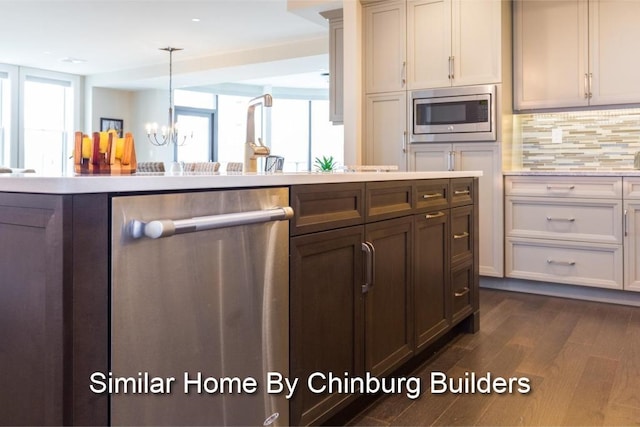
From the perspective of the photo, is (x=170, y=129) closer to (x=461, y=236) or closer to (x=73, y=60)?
(x=73, y=60)

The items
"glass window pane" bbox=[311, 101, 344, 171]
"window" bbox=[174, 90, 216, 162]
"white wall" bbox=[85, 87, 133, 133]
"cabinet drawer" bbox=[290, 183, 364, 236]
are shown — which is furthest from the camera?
"glass window pane" bbox=[311, 101, 344, 171]

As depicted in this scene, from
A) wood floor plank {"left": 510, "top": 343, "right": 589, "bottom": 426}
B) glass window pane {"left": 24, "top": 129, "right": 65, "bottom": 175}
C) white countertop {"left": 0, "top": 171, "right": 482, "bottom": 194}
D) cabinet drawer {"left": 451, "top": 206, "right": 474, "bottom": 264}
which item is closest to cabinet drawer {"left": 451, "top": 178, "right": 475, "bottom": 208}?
cabinet drawer {"left": 451, "top": 206, "right": 474, "bottom": 264}

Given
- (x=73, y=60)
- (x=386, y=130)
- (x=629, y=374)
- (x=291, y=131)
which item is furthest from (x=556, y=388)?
(x=291, y=131)

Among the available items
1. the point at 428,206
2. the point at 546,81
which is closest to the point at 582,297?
the point at 546,81

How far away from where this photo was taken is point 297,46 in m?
6.43

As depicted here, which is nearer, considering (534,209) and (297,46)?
(534,209)

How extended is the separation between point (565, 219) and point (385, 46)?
1973 millimetres

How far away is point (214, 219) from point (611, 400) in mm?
1755

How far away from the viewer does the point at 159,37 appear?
6.21 meters

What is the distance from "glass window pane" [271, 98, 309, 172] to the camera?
9.84m

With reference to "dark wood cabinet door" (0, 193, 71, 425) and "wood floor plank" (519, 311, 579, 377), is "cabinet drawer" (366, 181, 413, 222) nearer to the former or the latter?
"wood floor plank" (519, 311, 579, 377)

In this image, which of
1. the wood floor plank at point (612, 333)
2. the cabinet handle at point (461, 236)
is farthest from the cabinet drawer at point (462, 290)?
the wood floor plank at point (612, 333)

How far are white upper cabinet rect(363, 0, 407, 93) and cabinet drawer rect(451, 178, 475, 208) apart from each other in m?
1.71

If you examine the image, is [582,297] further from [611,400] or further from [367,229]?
[367,229]
